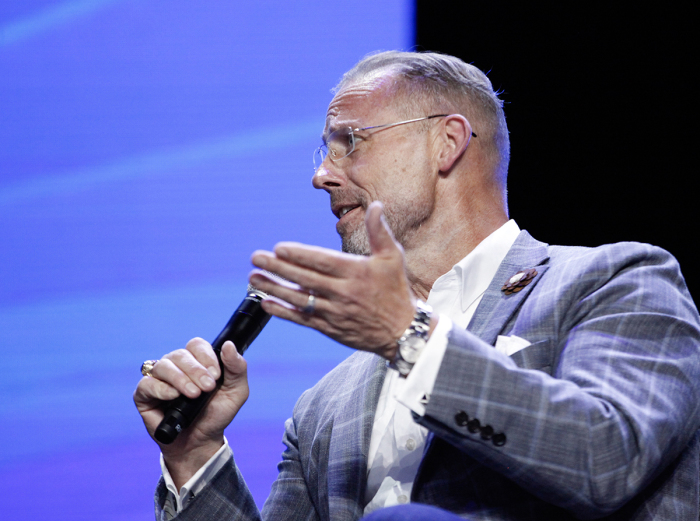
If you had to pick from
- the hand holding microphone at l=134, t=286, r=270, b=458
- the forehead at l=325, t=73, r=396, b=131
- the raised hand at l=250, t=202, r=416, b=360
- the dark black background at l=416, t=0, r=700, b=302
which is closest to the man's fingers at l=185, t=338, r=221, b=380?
Result: the hand holding microphone at l=134, t=286, r=270, b=458

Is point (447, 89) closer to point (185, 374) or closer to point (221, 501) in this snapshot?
point (185, 374)

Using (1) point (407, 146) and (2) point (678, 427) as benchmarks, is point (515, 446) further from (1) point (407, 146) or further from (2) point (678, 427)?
(1) point (407, 146)

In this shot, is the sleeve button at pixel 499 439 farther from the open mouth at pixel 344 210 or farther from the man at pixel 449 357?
the open mouth at pixel 344 210

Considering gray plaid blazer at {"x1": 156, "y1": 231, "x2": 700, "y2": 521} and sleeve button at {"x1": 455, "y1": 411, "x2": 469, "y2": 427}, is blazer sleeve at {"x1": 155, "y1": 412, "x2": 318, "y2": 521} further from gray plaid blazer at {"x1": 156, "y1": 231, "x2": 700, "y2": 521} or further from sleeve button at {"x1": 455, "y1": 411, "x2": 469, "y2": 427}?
sleeve button at {"x1": 455, "y1": 411, "x2": 469, "y2": 427}

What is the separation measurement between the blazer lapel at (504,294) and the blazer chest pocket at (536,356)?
9cm

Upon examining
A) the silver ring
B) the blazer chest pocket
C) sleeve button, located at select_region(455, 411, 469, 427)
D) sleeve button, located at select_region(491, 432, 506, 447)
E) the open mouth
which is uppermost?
the silver ring

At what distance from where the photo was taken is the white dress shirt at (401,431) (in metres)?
1.48

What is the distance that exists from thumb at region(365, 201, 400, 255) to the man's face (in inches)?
35.2

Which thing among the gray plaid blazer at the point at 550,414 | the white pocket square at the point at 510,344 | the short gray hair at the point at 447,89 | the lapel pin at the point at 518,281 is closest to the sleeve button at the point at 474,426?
the gray plaid blazer at the point at 550,414

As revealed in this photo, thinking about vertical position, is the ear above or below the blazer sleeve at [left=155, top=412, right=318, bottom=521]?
above

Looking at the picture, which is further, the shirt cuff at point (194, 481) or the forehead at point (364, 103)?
the forehead at point (364, 103)

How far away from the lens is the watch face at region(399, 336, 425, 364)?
1009mm

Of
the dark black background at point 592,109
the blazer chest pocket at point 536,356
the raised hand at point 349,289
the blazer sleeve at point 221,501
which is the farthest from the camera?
the dark black background at point 592,109

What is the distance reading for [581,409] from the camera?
1.03 m
